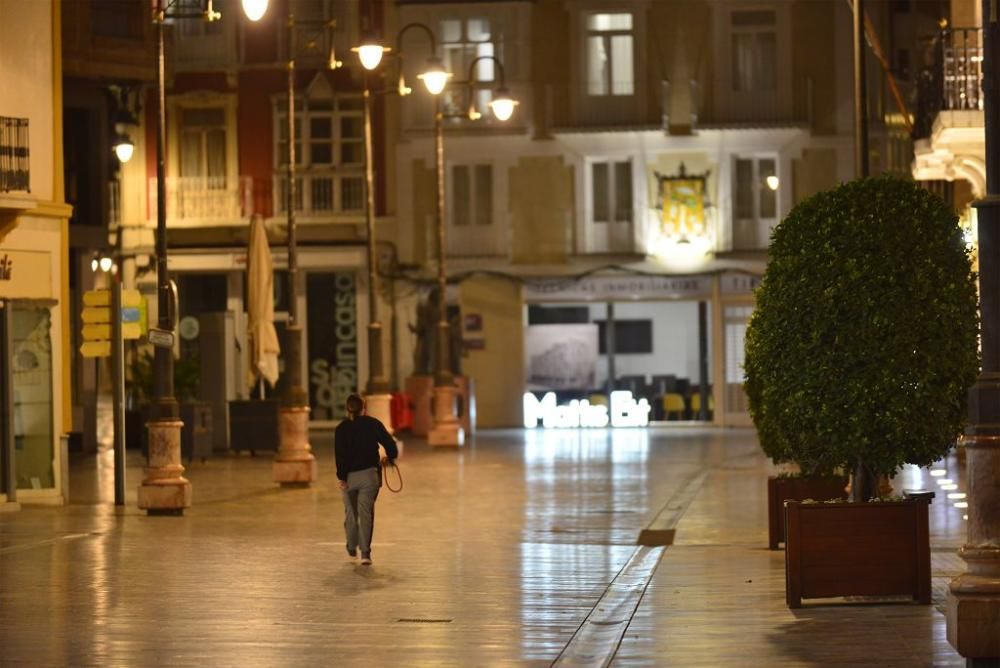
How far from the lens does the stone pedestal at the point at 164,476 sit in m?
22.5

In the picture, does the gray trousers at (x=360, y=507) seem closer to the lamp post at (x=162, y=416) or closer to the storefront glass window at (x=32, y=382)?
the lamp post at (x=162, y=416)

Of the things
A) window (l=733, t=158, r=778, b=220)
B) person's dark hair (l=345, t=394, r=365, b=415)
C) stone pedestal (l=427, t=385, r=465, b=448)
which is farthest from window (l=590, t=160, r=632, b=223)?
person's dark hair (l=345, t=394, r=365, b=415)

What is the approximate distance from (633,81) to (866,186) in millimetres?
31269

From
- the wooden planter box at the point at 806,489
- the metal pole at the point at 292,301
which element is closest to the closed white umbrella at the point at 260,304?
the metal pole at the point at 292,301

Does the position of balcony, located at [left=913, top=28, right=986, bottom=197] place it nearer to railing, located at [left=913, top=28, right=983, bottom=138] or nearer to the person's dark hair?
railing, located at [left=913, top=28, right=983, bottom=138]

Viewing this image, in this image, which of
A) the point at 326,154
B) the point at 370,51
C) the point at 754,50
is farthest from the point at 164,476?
the point at 754,50

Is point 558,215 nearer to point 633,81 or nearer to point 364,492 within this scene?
point 633,81

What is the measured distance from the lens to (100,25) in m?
35.1

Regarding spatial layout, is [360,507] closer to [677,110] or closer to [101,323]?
[101,323]

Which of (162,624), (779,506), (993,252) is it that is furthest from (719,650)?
(779,506)

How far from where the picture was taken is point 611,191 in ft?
149

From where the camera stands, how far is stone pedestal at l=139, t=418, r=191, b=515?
73.7ft

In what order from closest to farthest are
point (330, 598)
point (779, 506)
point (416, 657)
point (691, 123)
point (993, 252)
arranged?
point (993, 252), point (416, 657), point (330, 598), point (779, 506), point (691, 123)

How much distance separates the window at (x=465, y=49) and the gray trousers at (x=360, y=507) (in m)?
28.0
